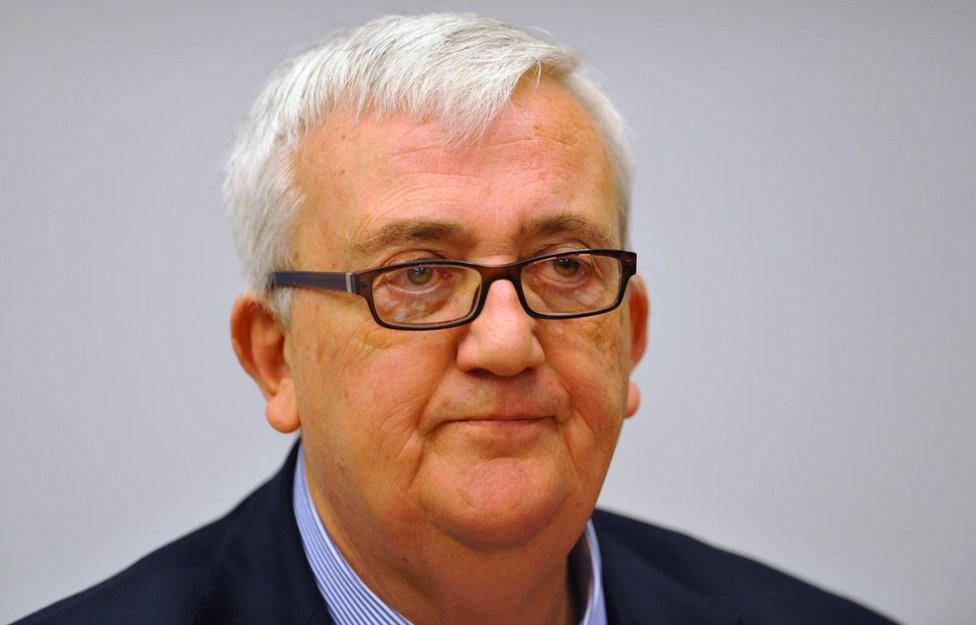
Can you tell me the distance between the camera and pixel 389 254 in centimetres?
214

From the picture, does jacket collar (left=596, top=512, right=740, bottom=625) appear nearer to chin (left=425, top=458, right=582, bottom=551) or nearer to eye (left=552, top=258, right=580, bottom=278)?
chin (left=425, top=458, right=582, bottom=551)

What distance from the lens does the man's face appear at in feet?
6.72

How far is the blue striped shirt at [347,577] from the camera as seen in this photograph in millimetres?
2332

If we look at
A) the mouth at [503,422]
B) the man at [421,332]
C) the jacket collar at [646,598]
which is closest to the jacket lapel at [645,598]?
the jacket collar at [646,598]

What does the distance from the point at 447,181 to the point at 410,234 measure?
13 cm

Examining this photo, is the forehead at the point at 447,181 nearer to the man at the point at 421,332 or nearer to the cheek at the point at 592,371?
the man at the point at 421,332

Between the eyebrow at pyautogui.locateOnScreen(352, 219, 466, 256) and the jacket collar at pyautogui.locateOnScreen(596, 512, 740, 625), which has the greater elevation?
the eyebrow at pyautogui.locateOnScreen(352, 219, 466, 256)

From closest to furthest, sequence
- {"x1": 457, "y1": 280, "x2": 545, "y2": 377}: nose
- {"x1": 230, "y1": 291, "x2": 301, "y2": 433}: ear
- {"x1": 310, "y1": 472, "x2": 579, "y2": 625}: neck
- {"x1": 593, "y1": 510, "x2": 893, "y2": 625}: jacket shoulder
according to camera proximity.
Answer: {"x1": 457, "y1": 280, "x2": 545, "y2": 377}: nose < {"x1": 310, "y1": 472, "x2": 579, "y2": 625}: neck < {"x1": 230, "y1": 291, "x2": 301, "y2": 433}: ear < {"x1": 593, "y1": 510, "x2": 893, "y2": 625}: jacket shoulder

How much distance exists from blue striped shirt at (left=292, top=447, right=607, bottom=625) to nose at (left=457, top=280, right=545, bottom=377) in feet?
2.02

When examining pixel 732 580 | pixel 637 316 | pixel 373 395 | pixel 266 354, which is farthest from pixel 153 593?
pixel 732 580

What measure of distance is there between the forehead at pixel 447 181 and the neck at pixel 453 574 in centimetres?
58

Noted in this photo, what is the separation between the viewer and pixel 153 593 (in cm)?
229

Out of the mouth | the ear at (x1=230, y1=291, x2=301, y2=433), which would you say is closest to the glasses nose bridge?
the mouth

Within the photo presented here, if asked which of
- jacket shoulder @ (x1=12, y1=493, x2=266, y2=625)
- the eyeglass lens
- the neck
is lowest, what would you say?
jacket shoulder @ (x1=12, y1=493, x2=266, y2=625)
